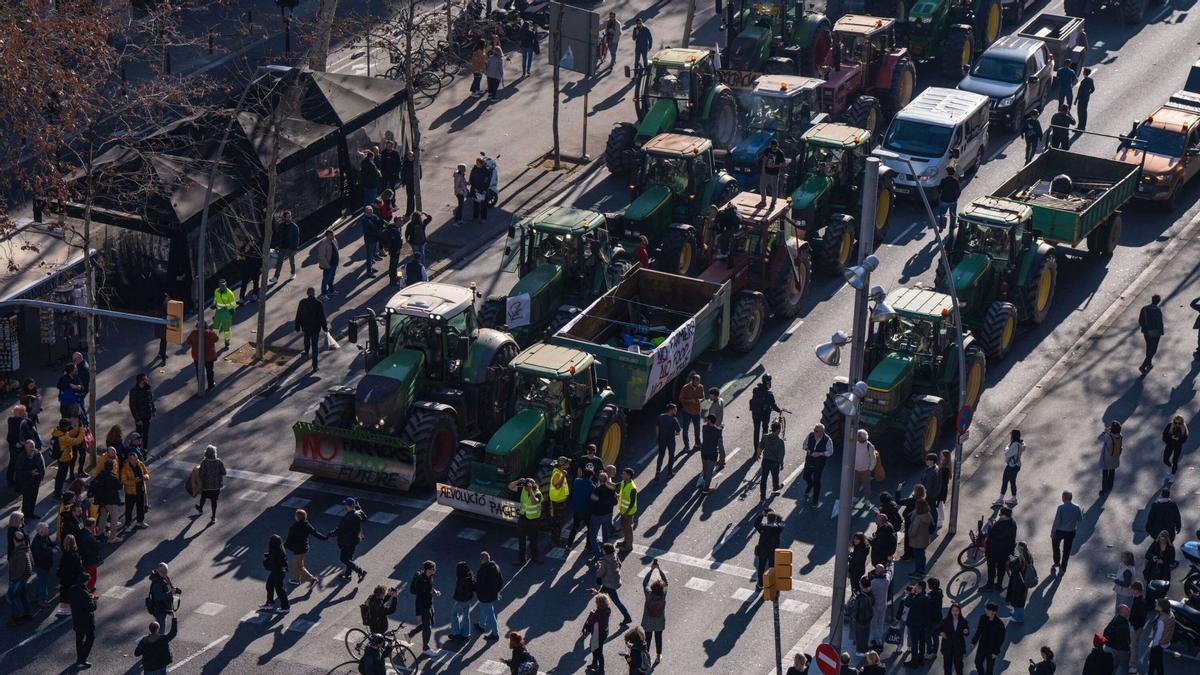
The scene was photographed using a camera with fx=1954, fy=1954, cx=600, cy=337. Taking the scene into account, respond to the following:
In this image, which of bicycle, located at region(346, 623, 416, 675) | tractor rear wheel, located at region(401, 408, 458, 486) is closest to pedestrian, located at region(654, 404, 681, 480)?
tractor rear wheel, located at region(401, 408, 458, 486)

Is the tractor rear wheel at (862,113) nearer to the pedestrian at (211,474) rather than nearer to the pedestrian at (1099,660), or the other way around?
the pedestrian at (211,474)

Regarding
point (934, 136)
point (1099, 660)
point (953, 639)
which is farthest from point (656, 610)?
point (934, 136)

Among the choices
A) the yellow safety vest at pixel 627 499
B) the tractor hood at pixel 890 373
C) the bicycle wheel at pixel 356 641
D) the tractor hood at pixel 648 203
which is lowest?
the bicycle wheel at pixel 356 641

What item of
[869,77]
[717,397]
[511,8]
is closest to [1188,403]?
[717,397]

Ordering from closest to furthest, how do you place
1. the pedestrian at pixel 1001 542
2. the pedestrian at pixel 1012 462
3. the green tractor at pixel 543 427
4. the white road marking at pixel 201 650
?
1. the white road marking at pixel 201 650
2. the pedestrian at pixel 1001 542
3. the green tractor at pixel 543 427
4. the pedestrian at pixel 1012 462

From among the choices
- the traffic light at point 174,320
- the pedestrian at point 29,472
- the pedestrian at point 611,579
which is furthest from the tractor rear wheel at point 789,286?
the pedestrian at point 29,472

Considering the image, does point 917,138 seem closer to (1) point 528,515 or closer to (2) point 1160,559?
(2) point 1160,559

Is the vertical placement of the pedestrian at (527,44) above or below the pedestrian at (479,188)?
above
